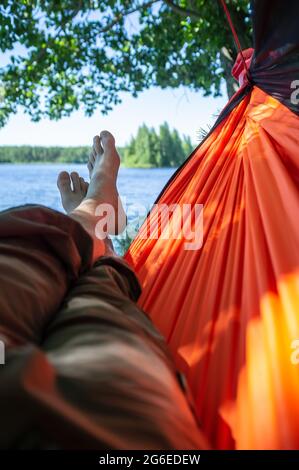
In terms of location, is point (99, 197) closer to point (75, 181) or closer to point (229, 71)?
point (75, 181)

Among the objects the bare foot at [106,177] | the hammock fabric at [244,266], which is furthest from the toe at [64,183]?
the hammock fabric at [244,266]

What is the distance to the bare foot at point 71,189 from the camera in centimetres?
138

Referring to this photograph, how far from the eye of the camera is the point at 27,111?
3807 mm

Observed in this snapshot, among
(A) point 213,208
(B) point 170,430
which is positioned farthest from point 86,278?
(A) point 213,208

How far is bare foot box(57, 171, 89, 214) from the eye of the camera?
1.38 meters

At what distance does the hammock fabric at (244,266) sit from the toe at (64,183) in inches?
14.4

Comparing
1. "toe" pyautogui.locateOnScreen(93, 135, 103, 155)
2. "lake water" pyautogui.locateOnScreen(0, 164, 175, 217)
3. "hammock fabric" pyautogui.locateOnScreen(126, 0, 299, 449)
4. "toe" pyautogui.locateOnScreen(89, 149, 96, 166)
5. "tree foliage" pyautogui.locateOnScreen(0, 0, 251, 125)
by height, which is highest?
"tree foliage" pyautogui.locateOnScreen(0, 0, 251, 125)

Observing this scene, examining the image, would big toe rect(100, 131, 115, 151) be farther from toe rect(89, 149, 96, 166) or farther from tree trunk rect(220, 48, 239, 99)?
tree trunk rect(220, 48, 239, 99)

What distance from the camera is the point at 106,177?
1.25 metres

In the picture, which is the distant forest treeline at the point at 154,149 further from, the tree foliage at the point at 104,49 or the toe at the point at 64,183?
the toe at the point at 64,183

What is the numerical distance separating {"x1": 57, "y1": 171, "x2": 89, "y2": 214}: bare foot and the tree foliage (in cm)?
161

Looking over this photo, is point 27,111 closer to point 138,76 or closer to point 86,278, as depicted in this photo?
point 138,76

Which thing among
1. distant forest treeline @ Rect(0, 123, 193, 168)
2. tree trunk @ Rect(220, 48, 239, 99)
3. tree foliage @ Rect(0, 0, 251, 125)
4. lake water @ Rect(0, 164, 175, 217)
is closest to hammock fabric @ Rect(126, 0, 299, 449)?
lake water @ Rect(0, 164, 175, 217)

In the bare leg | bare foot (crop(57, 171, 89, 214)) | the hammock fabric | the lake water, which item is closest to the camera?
the hammock fabric
